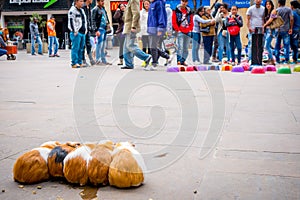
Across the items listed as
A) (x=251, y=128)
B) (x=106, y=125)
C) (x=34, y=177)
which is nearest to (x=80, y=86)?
(x=106, y=125)

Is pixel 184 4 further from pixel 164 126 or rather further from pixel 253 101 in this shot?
pixel 164 126

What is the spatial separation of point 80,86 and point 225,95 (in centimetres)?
265

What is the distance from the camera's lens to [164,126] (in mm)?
4137

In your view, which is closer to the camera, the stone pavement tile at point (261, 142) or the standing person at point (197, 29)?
the stone pavement tile at point (261, 142)

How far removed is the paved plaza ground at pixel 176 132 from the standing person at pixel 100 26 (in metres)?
5.09

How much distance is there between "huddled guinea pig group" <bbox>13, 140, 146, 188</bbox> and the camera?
8.16 ft

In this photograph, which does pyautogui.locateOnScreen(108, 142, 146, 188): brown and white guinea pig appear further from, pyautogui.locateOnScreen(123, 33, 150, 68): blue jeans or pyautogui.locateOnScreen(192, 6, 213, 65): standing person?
pyautogui.locateOnScreen(192, 6, 213, 65): standing person

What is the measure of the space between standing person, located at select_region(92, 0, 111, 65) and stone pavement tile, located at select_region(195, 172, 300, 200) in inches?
396

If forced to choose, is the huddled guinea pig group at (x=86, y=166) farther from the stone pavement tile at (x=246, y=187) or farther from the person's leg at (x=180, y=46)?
the person's leg at (x=180, y=46)

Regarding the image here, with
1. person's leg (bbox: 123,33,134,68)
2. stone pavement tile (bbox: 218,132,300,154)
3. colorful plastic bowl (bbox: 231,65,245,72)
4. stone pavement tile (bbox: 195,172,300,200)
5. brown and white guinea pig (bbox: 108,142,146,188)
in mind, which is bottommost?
stone pavement tile (bbox: 218,132,300,154)

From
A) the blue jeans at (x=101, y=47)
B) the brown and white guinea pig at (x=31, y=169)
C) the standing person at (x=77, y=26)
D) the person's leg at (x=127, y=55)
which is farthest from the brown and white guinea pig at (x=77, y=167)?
the blue jeans at (x=101, y=47)

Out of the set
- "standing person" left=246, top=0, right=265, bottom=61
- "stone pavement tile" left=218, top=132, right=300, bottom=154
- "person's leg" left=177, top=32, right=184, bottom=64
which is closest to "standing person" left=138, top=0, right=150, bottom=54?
"person's leg" left=177, top=32, right=184, bottom=64

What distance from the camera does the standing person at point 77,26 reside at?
11141 mm

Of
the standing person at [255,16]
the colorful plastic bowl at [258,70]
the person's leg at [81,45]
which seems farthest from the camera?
the standing person at [255,16]
